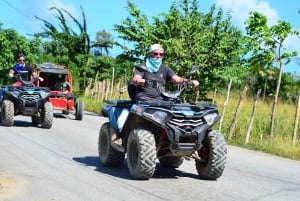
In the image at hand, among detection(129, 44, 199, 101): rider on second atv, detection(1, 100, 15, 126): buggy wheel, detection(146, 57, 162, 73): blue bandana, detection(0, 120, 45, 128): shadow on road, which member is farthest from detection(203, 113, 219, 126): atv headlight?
detection(0, 120, 45, 128): shadow on road

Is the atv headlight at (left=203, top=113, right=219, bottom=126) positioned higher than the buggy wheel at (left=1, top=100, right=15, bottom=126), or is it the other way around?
the atv headlight at (left=203, top=113, right=219, bottom=126)

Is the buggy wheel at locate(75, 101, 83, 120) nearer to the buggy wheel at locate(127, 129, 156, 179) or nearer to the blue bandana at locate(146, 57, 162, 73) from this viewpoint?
the blue bandana at locate(146, 57, 162, 73)

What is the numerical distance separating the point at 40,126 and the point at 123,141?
8.79 metres

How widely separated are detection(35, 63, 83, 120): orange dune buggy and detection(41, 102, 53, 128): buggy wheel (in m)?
4.79

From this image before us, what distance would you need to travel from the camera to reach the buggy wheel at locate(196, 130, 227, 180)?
371 inches

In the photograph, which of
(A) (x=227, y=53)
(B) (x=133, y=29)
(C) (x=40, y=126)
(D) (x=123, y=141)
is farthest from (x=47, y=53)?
(D) (x=123, y=141)

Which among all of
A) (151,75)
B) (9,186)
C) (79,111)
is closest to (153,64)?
(151,75)

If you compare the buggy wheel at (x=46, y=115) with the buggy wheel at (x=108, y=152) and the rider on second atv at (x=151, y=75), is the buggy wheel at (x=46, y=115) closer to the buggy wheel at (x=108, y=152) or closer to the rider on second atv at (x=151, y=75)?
the buggy wheel at (x=108, y=152)

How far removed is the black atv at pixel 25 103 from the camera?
57.6 ft

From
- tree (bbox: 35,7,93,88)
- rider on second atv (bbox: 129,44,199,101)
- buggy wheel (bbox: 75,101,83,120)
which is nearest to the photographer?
rider on second atv (bbox: 129,44,199,101)

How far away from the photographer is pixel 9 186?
8742 millimetres

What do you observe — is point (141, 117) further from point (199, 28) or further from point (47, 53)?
point (47, 53)

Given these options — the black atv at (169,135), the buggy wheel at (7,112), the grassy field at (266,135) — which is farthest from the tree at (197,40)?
the black atv at (169,135)

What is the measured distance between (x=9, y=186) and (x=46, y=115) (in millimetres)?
9100
